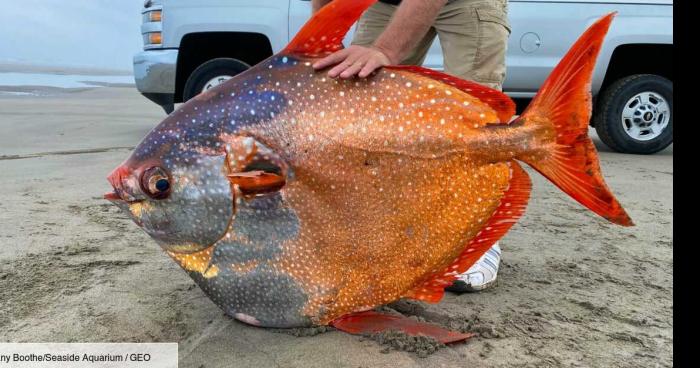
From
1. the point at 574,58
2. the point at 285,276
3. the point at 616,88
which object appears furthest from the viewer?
the point at 616,88

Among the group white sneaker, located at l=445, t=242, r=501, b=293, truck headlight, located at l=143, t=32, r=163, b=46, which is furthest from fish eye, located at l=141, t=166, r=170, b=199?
truck headlight, located at l=143, t=32, r=163, b=46

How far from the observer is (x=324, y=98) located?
150 centimetres

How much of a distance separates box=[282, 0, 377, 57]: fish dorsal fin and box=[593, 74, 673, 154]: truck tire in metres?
4.92

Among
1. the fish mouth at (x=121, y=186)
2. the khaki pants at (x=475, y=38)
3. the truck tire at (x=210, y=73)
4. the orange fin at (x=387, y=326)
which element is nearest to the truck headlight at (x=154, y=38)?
the truck tire at (x=210, y=73)

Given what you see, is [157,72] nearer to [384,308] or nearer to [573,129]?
[384,308]

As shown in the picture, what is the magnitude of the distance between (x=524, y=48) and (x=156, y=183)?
4625mm

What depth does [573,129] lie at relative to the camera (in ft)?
4.75

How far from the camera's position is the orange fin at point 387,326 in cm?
161

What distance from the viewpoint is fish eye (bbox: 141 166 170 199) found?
1506mm

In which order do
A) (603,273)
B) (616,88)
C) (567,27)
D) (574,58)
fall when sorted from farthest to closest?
(616,88)
(567,27)
(603,273)
(574,58)
